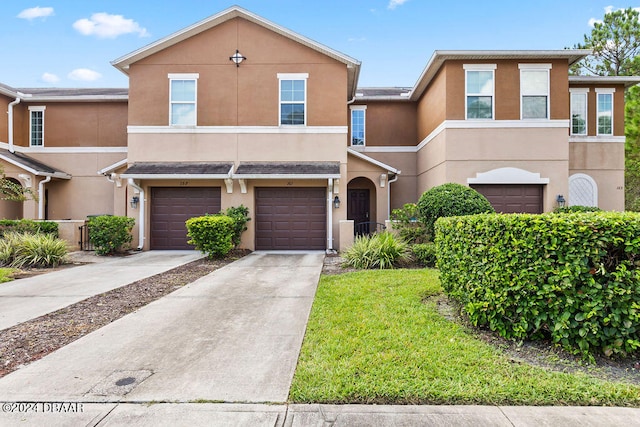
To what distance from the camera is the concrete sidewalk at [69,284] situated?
558 centimetres

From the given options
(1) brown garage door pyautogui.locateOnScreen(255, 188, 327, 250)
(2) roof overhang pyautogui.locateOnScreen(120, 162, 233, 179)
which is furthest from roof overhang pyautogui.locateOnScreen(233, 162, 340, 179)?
(1) brown garage door pyautogui.locateOnScreen(255, 188, 327, 250)

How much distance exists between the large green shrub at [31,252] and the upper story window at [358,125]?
39.1 feet

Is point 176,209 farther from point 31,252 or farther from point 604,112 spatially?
point 604,112

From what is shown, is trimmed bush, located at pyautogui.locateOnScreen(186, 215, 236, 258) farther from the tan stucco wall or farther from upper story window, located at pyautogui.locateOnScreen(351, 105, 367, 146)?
upper story window, located at pyautogui.locateOnScreen(351, 105, 367, 146)

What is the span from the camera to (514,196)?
1238cm

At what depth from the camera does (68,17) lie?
1645 centimetres

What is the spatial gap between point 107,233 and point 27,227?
8.93ft

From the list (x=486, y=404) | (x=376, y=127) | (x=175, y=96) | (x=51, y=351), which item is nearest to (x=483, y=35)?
(x=376, y=127)

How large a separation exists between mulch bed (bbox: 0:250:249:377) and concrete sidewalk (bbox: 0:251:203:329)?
0.30m

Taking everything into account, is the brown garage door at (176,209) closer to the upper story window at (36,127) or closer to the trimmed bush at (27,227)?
the trimmed bush at (27,227)

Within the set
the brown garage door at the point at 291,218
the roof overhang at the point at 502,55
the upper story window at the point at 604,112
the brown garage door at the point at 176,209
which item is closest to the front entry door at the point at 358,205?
the brown garage door at the point at 291,218

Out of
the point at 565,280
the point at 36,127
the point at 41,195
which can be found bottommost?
the point at 565,280

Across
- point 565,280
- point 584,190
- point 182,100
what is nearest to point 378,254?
point 565,280

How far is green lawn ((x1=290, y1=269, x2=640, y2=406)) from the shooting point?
9.61ft
